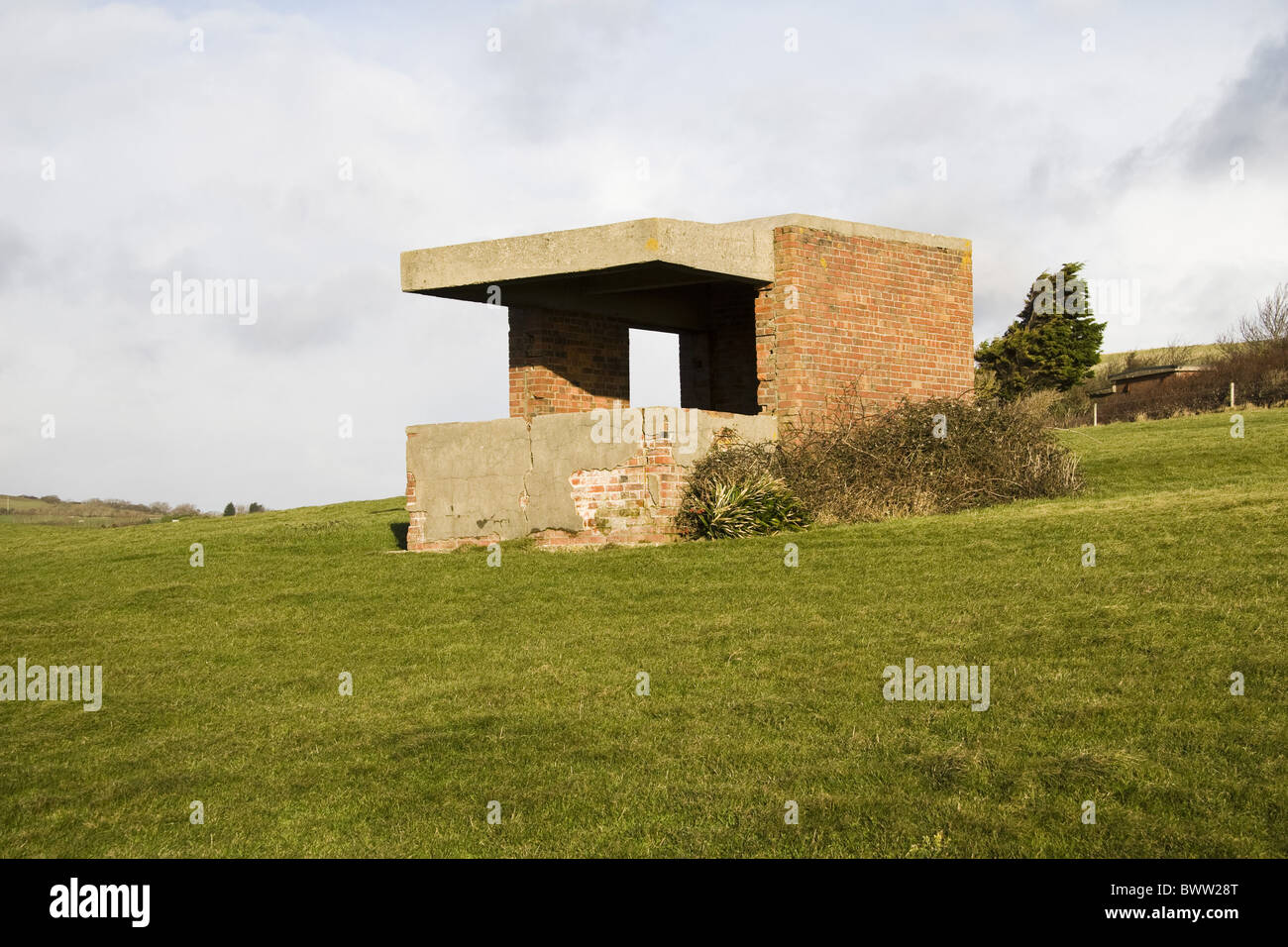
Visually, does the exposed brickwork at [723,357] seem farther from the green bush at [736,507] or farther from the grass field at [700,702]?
the grass field at [700,702]

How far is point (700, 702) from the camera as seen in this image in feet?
27.8

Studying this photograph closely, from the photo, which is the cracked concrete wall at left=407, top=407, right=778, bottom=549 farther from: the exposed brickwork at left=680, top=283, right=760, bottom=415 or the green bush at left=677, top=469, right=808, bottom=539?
the exposed brickwork at left=680, top=283, right=760, bottom=415

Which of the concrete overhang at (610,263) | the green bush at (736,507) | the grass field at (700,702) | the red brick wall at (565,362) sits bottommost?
the grass field at (700,702)

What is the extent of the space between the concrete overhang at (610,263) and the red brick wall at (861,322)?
0.88 feet

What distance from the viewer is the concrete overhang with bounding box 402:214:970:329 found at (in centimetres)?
1616

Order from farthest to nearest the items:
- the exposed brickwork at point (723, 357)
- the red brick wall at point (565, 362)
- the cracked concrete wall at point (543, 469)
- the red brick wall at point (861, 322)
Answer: the exposed brickwork at point (723, 357)
the red brick wall at point (565, 362)
the red brick wall at point (861, 322)
the cracked concrete wall at point (543, 469)

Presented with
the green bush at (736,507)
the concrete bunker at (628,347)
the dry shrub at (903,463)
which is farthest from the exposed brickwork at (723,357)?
the green bush at (736,507)

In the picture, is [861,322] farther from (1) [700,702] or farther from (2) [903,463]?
(1) [700,702]

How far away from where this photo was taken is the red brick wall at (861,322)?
1755cm

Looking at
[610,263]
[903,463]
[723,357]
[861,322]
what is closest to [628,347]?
[723,357]

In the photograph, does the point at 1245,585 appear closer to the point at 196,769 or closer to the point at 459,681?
the point at 459,681

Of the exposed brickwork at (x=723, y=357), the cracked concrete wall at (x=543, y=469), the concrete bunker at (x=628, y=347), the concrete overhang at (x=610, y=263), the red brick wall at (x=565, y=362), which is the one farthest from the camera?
the exposed brickwork at (x=723, y=357)

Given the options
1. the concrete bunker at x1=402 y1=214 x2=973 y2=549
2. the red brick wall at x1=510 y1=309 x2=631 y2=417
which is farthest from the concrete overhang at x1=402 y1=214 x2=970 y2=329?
the red brick wall at x1=510 y1=309 x2=631 y2=417
